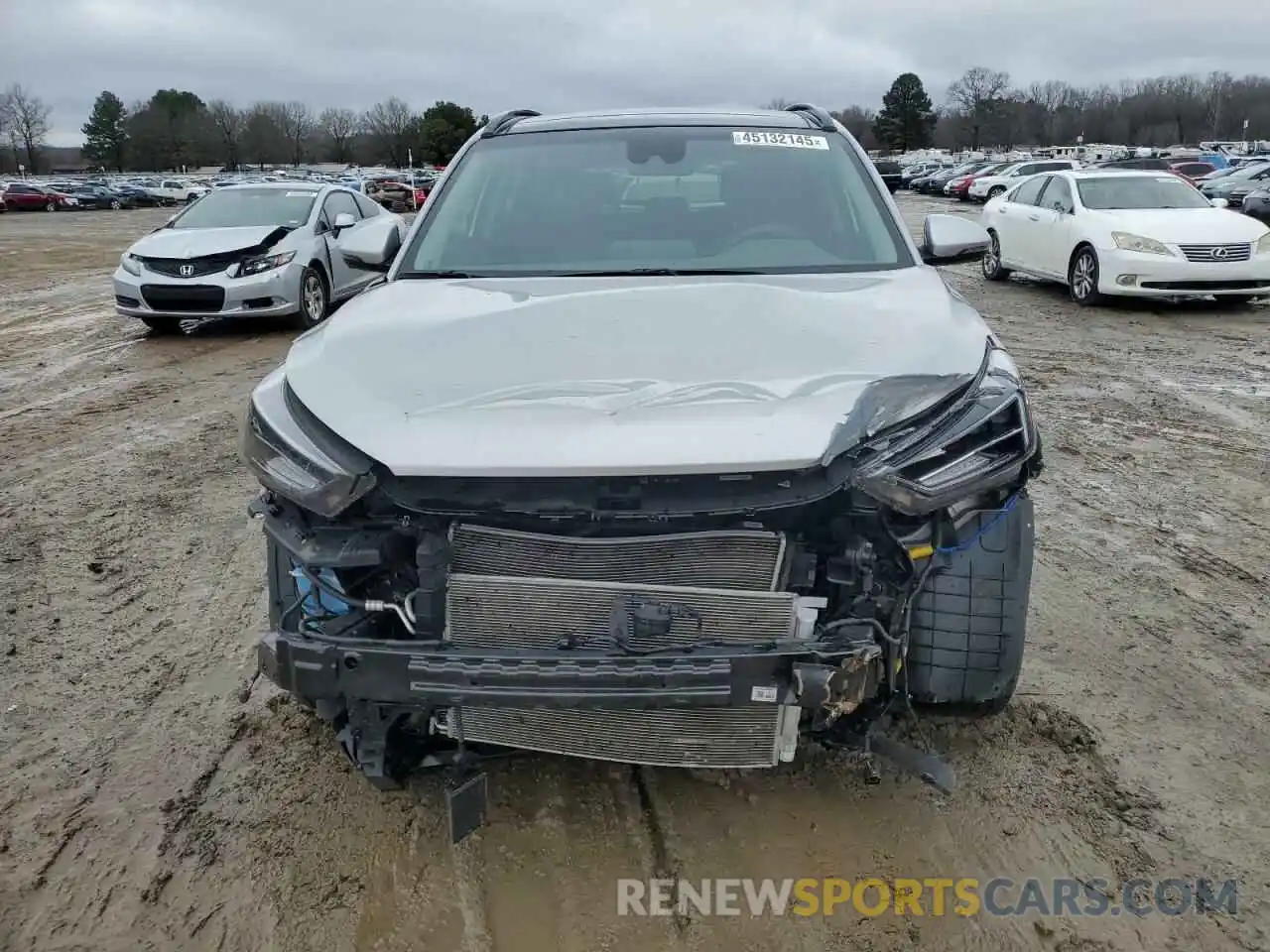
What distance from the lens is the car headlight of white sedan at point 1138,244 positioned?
1031 centimetres

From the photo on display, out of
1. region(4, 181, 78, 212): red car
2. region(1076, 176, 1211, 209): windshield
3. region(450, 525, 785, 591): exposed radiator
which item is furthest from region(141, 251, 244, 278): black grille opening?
region(4, 181, 78, 212): red car

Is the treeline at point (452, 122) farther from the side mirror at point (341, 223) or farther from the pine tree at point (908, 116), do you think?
the side mirror at point (341, 223)

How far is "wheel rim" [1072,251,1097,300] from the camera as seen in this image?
1104 cm

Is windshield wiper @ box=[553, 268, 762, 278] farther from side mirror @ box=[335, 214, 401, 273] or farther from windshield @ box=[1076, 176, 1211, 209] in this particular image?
windshield @ box=[1076, 176, 1211, 209]

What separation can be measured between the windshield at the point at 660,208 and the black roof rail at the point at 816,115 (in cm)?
15

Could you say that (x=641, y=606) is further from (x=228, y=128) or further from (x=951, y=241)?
(x=228, y=128)

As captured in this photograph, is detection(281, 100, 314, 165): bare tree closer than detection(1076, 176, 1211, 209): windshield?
No

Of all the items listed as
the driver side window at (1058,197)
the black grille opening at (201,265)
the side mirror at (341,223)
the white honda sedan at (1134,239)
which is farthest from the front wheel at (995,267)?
the black grille opening at (201,265)

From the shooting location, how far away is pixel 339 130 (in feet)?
346

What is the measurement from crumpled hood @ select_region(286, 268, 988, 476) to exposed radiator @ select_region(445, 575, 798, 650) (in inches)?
12.3

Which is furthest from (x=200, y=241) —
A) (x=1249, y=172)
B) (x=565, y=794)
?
(x=1249, y=172)

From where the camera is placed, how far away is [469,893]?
237 cm

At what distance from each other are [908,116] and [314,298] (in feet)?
350

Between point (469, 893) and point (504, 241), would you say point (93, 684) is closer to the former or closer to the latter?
point (469, 893)
